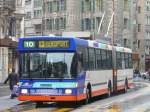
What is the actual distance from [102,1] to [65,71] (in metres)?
76.1

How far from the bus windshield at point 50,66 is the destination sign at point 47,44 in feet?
1.05

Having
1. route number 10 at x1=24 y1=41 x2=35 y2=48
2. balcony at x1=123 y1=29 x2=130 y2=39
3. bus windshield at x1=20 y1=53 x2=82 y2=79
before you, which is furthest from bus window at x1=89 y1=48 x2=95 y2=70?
balcony at x1=123 y1=29 x2=130 y2=39

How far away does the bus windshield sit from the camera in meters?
24.1

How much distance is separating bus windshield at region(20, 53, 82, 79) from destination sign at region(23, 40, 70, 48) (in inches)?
12.6

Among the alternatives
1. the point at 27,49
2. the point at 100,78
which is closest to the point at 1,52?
the point at 100,78

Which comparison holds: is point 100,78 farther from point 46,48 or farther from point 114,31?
point 114,31

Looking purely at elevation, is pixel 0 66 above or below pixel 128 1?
below

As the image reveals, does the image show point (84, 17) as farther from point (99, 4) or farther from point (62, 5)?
point (62, 5)

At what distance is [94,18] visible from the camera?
324 ft

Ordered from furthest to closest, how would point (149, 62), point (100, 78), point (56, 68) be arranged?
point (149, 62) < point (100, 78) < point (56, 68)

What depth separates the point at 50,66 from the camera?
79.4 feet

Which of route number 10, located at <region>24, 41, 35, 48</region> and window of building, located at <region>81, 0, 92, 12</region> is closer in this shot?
route number 10, located at <region>24, 41, 35, 48</region>

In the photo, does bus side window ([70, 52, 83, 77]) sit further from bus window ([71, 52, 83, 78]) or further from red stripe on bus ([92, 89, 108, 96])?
red stripe on bus ([92, 89, 108, 96])

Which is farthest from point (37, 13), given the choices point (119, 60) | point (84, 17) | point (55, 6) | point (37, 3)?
point (119, 60)
